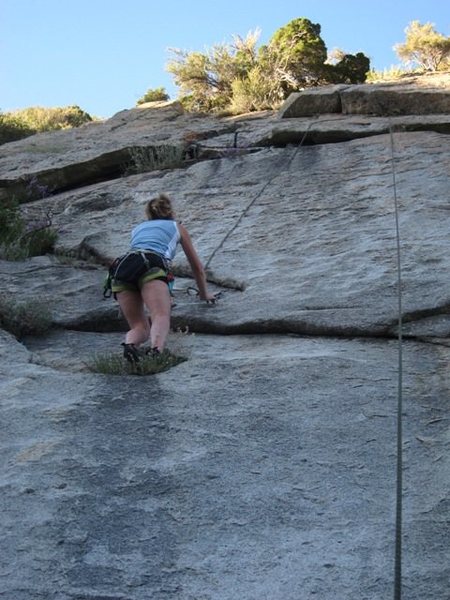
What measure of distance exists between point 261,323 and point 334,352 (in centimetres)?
78

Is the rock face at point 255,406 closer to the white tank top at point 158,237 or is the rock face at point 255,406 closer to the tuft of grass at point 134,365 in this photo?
the tuft of grass at point 134,365

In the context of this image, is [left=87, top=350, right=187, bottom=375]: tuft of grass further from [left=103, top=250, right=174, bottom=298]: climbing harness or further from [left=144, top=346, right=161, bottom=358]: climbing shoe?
[left=103, top=250, right=174, bottom=298]: climbing harness

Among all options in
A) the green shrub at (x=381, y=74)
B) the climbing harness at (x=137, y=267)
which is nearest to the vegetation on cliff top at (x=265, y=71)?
the green shrub at (x=381, y=74)

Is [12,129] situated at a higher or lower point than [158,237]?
higher

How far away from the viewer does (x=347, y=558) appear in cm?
310

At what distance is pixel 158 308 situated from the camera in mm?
5234

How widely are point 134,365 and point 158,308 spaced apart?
0.47 m

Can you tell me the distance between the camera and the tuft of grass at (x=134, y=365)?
4.95m

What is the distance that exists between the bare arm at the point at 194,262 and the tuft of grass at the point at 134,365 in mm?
1110

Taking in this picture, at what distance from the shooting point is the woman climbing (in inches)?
204

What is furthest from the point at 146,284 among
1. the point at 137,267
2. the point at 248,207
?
the point at 248,207

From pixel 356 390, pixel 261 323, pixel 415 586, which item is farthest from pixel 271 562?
pixel 261 323

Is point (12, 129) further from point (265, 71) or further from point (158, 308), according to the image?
point (158, 308)

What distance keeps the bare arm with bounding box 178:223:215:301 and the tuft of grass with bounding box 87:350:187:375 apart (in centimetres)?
111
